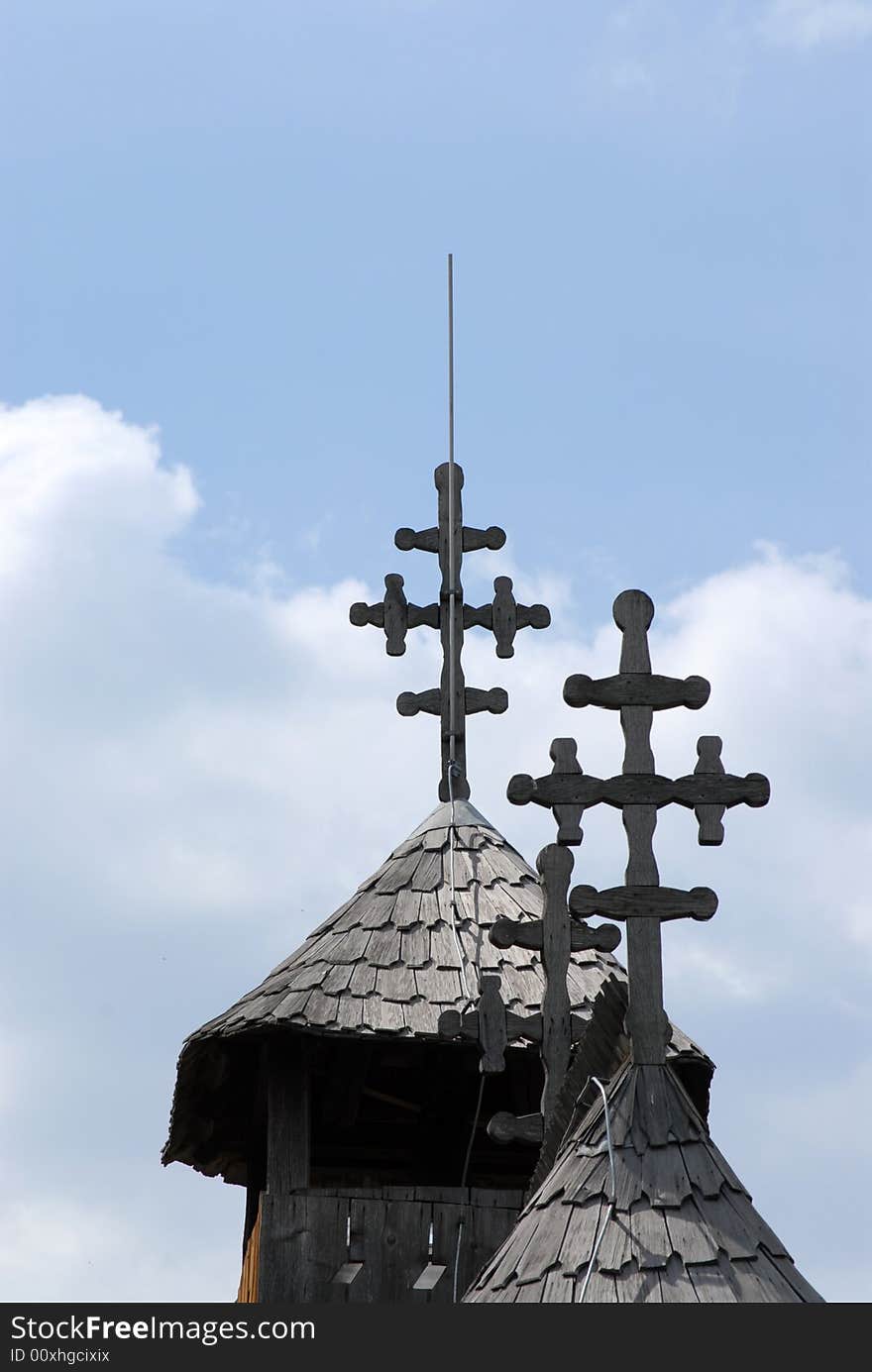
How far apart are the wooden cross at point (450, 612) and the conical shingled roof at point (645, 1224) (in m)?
6.19

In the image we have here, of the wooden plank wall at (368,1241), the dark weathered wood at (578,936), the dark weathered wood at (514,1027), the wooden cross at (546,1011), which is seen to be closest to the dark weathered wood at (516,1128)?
the wooden cross at (546,1011)

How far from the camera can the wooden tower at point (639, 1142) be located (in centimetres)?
705

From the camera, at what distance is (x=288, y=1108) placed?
1123 cm

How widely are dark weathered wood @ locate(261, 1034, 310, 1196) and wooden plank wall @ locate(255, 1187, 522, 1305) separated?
19cm

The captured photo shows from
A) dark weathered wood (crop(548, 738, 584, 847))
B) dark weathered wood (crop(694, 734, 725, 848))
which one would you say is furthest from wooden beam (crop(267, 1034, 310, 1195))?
dark weathered wood (crop(694, 734, 725, 848))

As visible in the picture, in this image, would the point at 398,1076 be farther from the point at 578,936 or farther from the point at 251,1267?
the point at 578,936

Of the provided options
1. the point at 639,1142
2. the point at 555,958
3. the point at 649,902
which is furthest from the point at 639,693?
the point at 555,958

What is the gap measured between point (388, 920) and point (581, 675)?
12.4 ft

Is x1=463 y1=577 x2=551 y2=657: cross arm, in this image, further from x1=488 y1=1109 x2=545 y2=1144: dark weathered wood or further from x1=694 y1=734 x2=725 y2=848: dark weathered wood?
x1=694 y1=734 x2=725 y2=848: dark weathered wood

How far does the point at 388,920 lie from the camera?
11.8 m

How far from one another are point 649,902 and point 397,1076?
4.47 meters

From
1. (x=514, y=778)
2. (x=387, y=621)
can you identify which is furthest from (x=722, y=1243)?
(x=387, y=621)

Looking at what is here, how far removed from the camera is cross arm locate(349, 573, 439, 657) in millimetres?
14125

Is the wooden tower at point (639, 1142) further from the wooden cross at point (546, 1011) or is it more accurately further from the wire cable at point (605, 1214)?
the wooden cross at point (546, 1011)
